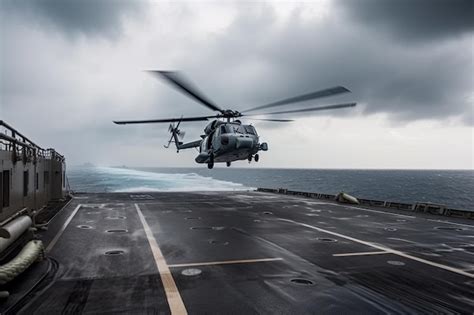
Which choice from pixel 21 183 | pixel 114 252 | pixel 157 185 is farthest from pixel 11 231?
pixel 157 185

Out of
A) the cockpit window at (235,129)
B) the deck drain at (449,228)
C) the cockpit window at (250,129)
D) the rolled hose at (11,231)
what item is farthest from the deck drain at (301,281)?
the cockpit window at (250,129)

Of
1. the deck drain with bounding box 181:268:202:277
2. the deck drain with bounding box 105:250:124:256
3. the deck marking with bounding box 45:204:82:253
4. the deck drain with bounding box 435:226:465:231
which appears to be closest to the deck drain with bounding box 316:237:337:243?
the deck drain with bounding box 181:268:202:277

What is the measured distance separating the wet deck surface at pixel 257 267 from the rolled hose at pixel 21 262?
828 mm

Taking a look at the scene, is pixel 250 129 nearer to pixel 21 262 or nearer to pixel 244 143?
pixel 244 143

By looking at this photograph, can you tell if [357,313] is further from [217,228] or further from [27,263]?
[217,228]

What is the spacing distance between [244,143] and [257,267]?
14749 millimetres

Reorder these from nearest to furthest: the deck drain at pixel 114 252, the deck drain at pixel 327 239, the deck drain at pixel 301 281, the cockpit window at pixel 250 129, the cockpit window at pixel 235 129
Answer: the deck drain at pixel 301 281 < the deck drain at pixel 114 252 < the deck drain at pixel 327 239 < the cockpit window at pixel 235 129 < the cockpit window at pixel 250 129

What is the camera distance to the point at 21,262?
8531 mm

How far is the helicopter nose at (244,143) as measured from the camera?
77.3ft

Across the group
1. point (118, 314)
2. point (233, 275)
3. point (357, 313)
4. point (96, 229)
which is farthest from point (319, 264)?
point (96, 229)

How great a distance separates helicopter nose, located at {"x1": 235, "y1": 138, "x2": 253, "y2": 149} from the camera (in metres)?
23.5

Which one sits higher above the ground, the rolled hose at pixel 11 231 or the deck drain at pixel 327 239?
the rolled hose at pixel 11 231

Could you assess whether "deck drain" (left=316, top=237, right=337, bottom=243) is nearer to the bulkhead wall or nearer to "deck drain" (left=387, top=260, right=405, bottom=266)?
"deck drain" (left=387, top=260, right=405, bottom=266)

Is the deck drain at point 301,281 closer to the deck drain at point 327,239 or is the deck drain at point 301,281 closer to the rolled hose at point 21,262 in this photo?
the deck drain at point 327,239
